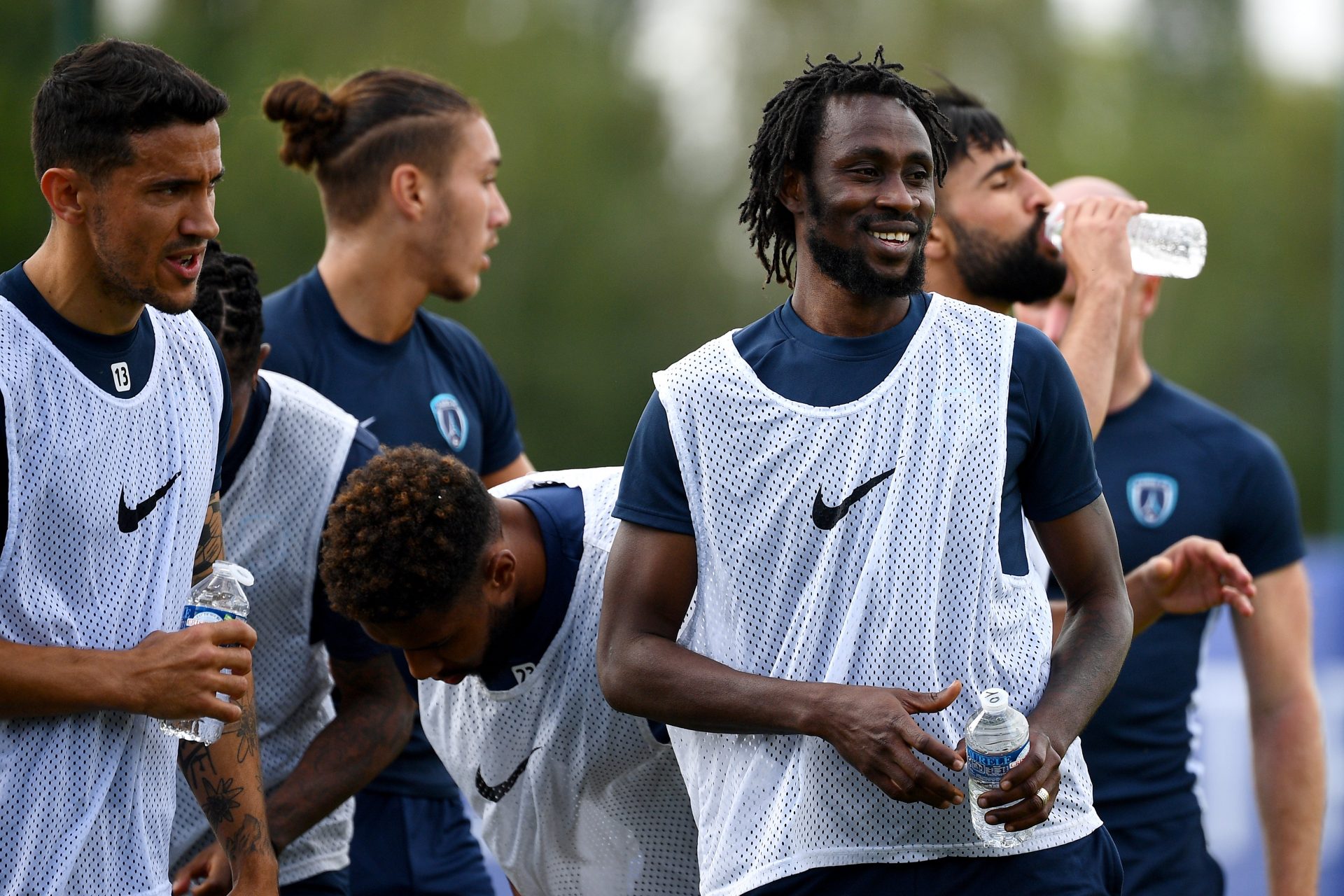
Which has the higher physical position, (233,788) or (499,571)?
(499,571)

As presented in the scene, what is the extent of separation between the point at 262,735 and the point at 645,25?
2454 centimetres

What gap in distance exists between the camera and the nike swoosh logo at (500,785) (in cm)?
387

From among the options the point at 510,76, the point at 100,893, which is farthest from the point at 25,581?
the point at 510,76

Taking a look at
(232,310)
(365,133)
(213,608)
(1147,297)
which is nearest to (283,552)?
(232,310)

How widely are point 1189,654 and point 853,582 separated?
207 centimetres

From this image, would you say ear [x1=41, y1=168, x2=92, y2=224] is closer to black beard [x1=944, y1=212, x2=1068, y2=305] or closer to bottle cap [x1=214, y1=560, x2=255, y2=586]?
bottle cap [x1=214, y1=560, x2=255, y2=586]

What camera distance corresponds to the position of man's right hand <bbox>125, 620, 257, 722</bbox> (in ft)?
10.3

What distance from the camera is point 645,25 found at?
1089 inches

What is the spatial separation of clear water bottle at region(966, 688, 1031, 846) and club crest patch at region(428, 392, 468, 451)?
2.60m

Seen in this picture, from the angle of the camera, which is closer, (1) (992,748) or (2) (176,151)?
(1) (992,748)

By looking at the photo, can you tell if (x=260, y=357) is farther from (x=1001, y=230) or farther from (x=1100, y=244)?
(x=1100, y=244)

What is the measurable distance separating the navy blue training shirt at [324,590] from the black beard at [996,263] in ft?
5.68

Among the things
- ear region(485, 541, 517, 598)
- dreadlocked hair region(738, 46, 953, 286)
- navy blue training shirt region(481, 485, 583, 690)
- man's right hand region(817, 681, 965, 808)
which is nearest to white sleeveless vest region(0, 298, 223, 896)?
ear region(485, 541, 517, 598)

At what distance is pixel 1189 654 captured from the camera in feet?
15.5
